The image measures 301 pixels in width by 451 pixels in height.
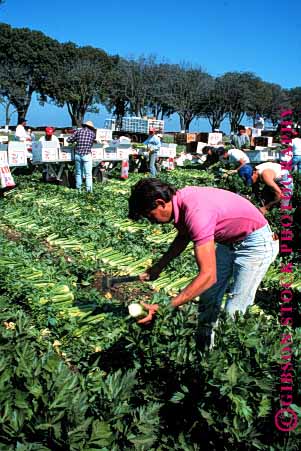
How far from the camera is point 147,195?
2793mm

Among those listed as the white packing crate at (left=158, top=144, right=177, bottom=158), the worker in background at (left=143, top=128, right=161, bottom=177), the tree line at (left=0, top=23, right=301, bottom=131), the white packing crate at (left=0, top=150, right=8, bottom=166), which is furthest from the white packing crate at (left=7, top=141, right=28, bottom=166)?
the tree line at (left=0, top=23, right=301, bottom=131)

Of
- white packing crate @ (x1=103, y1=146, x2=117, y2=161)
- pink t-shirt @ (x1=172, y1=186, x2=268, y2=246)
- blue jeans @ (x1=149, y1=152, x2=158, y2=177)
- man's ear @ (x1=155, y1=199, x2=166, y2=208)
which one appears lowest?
blue jeans @ (x1=149, y1=152, x2=158, y2=177)

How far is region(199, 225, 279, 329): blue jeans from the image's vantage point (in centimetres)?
336

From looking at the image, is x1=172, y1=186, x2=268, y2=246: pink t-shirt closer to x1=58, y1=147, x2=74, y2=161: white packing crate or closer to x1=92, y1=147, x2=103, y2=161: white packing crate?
x1=58, y1=147, x2=74, y2=161: white packing crate

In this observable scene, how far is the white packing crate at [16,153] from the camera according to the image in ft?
39.8

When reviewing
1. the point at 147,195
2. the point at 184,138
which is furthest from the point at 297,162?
the point at 184,138

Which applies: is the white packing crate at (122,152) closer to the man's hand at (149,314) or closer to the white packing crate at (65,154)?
the white packing crate at (65,154)

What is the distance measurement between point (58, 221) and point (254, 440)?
6.96 metres

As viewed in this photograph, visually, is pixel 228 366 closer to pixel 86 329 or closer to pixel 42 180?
pixel 86 329

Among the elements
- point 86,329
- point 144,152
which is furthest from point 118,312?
point 144,152

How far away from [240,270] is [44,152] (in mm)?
10377

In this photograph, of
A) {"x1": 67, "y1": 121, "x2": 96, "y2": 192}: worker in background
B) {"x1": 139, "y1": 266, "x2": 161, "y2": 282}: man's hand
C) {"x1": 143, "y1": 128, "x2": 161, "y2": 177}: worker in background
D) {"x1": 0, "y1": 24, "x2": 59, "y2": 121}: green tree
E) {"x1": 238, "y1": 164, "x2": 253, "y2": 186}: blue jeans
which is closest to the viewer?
{"x1": 139, "y1": 266, "x2": 161, "y2": 282}: man's hand

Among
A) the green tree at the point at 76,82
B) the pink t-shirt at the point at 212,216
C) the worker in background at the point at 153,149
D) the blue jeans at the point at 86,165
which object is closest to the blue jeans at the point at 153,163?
the worker in background at the point at 153,149

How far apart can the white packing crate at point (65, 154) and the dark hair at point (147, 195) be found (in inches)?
420
